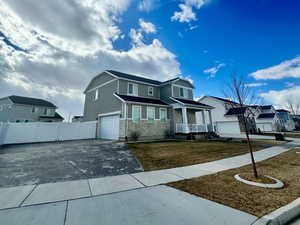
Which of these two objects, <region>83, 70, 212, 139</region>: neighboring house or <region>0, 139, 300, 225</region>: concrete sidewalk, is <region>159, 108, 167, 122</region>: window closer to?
<region>83, 70, 212, 139</region>: neighboring house

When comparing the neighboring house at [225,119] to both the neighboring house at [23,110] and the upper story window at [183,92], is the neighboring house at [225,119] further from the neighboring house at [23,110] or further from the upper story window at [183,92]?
the neighboring house at [23,110]

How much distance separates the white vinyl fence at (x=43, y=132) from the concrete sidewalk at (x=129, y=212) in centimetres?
1430

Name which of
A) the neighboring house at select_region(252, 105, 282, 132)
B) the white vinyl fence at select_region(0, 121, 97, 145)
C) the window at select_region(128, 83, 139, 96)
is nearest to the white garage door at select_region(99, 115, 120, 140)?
the white vinyl fence at select_region(0, 121, 97, 145)

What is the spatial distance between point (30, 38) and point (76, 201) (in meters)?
14.7

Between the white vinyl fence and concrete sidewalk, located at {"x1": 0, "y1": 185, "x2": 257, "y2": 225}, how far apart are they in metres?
14.3

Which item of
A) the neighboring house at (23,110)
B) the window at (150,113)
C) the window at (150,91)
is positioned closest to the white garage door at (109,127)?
the window at (150,113)

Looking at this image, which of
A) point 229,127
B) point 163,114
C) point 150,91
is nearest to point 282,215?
point 163,114

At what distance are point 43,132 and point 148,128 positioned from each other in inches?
446

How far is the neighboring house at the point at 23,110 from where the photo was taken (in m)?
26.3

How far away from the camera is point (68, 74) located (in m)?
18.6

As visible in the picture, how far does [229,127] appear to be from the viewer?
28.2 metres

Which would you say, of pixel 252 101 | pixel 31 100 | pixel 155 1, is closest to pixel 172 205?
pixel 252 101

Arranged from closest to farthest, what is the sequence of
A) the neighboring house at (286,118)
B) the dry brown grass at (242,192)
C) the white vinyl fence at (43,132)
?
the dry brown grass at (242,192)
the white vinyl fence at (43,132)
the neighboring house at (286,118)

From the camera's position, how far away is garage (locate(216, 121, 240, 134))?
27058 mm
